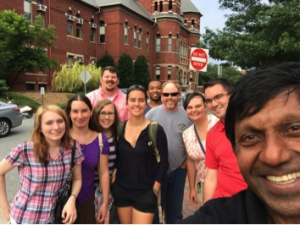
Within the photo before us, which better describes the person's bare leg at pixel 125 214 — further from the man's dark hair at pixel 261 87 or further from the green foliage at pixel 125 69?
the green foliage at pixel 125 69

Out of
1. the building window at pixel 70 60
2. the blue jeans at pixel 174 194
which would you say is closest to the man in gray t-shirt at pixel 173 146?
the blue jeans at pixel 174 194

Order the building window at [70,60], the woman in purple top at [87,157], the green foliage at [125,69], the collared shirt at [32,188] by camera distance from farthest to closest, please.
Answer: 1. the green foliage at [125,69]
2. the building window at [70,60]
3. the woman in purple top at [87,157]
4. the collared shirt at [32,188]

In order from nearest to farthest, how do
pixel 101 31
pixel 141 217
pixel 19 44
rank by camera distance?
pixel 141 217, pixel 19 44, pixel 101 31

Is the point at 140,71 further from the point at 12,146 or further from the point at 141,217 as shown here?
the point at 141,217

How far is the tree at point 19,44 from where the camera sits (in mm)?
17875

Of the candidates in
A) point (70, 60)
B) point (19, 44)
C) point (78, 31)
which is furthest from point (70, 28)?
point (19, 44)

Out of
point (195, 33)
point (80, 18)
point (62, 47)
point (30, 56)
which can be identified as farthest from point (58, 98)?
point (195, 33)

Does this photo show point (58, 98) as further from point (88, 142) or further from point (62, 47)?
point (88, 142)

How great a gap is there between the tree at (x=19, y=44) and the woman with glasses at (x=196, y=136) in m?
17.5

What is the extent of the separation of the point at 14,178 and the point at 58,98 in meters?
16.4

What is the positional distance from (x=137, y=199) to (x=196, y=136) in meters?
0.93

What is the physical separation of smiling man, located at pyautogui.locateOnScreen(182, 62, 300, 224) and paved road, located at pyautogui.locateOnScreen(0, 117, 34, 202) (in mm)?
4454

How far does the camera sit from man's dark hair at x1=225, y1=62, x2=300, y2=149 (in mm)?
1123

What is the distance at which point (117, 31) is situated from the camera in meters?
Result: 33.4
